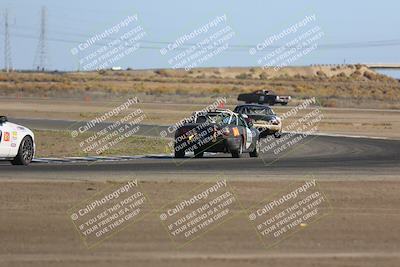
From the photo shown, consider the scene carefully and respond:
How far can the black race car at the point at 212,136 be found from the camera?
25906 mm

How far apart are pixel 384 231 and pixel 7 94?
81230mm

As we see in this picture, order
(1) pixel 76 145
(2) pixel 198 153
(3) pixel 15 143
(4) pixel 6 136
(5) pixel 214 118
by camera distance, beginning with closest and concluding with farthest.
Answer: (4) pixel 6 136
(3) pixel 15 143
(2) pixel 198 153
(5) pixel 214 118
(1) pixel 76 145

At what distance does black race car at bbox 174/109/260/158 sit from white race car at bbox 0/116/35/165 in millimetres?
5260

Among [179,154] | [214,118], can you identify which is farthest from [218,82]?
[179,154]

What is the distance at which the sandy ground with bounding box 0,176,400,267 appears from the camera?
1084cm

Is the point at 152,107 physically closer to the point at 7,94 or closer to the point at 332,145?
the point at 7,94

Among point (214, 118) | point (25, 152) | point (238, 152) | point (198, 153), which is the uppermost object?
point (25, 152)

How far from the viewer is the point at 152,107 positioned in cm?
7181

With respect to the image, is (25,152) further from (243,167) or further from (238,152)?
(238,152)

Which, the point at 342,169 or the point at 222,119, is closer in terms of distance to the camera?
the point at 342,169

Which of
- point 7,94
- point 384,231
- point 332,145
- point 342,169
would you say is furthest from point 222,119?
point 7,94

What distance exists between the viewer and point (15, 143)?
2089cm

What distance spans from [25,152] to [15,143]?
578 millimetres

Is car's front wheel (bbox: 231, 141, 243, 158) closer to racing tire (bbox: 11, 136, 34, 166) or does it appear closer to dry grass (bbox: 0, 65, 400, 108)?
racing tire (bbox: 11, 136, 34, 166)
